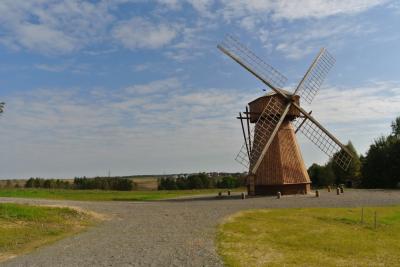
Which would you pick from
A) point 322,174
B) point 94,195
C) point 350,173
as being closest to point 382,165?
point 350,173

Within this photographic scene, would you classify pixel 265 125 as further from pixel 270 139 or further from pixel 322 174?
pixel 322 174

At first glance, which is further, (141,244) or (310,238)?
(310,238)

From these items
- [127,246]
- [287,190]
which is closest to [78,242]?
[127,246]

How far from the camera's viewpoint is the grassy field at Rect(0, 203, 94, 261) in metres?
18.1

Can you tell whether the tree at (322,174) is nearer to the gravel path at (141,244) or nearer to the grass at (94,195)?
the grass at (94,195)

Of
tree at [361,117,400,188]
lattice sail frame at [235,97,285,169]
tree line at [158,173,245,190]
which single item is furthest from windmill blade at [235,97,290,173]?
tree line at [158,173,245,190]

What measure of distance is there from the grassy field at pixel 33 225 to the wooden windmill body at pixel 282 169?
18850 mm

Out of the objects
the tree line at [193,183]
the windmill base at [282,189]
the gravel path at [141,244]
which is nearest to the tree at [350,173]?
the windmill base at [282,189]

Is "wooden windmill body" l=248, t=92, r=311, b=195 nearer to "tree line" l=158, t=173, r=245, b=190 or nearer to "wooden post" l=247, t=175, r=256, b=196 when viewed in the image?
"wooden post" l=247, t=175, r=256, b=196

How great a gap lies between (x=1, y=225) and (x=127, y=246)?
9.28 meters

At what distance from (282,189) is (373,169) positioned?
2803 cm

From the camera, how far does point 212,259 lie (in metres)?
13.8

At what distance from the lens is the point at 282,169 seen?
40031 millimetres

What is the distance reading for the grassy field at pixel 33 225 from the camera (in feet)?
59.5
